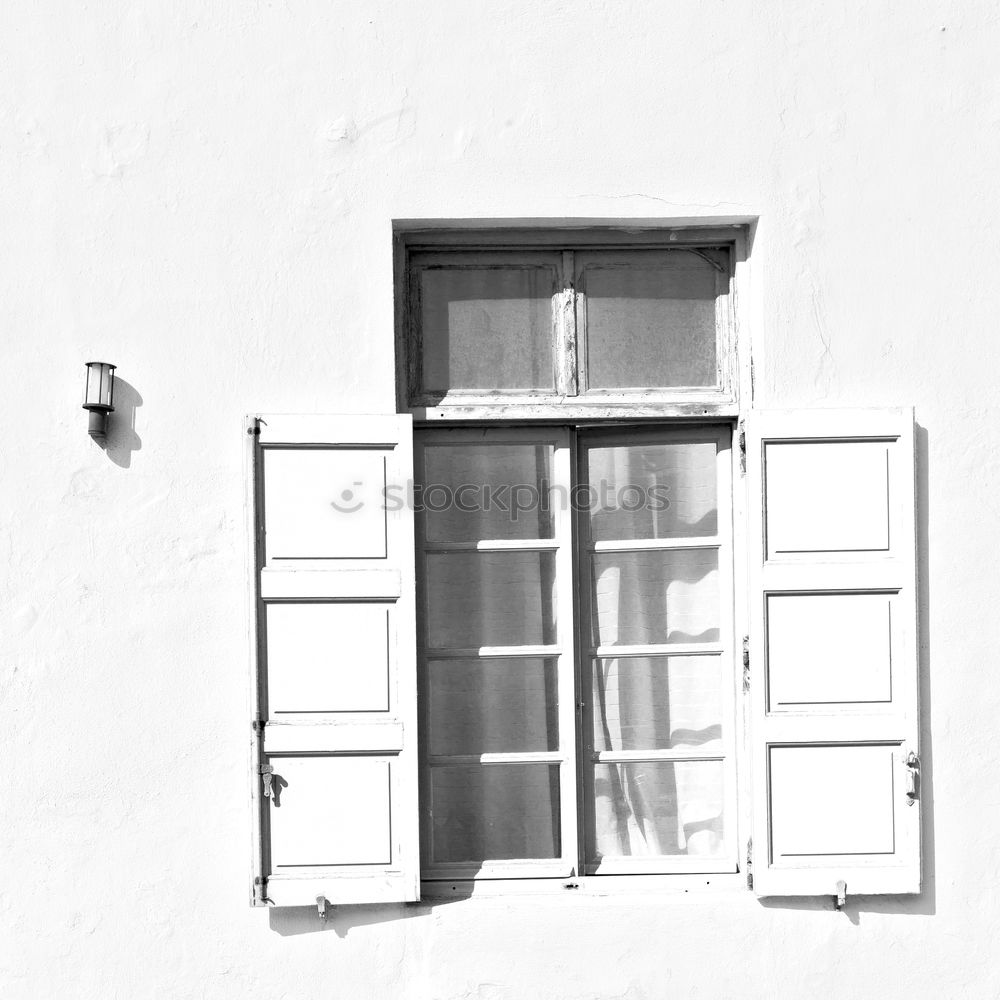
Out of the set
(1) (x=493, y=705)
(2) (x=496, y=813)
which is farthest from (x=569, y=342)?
(2) (x=496, y=813)

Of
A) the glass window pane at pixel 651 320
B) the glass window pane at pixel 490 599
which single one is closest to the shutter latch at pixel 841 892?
the glass window pane at pixel 490 599

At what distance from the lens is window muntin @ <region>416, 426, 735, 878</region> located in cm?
287

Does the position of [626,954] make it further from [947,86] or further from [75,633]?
[947,86]

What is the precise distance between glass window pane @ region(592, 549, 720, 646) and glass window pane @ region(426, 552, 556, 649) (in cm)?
16

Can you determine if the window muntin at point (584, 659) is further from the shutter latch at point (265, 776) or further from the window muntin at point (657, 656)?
the shutter latch at point (265, 776)

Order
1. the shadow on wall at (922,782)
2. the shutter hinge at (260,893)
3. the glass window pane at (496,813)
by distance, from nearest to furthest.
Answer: the shutter hinge at (260,893), the shadow on wall at (922,782), the glass window pane at (496,813)

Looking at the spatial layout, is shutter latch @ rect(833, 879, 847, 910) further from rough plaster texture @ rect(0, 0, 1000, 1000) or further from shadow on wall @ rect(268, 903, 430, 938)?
shadow on wall @ rect(268, 903, 430, 938)

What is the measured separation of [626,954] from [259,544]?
1.58 m

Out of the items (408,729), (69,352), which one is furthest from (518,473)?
(69,352)

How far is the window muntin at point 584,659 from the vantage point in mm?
2873

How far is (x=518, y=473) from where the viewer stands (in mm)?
2893

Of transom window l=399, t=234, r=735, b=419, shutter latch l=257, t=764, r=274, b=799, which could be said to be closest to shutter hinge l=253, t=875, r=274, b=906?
shutter latch l=257, t=764, r=274, b=799

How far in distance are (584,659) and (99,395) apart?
1590mm

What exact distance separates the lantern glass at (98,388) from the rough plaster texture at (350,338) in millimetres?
68
